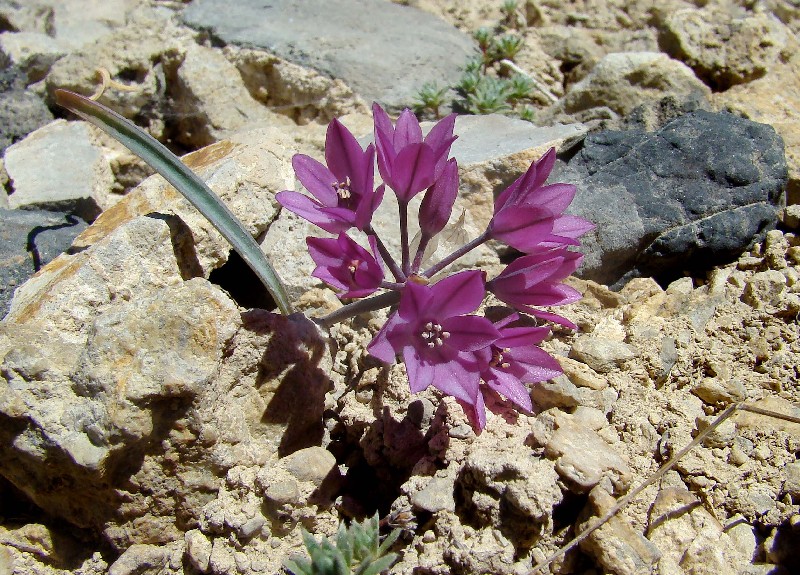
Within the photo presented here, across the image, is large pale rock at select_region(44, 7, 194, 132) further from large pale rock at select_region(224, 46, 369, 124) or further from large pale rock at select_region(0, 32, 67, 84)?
large pale rock at select_region(224, 46, 369, 124)

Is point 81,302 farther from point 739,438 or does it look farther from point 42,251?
point 739,438

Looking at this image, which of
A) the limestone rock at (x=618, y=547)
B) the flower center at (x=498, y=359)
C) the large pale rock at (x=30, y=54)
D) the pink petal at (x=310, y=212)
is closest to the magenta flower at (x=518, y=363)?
the flower center at (x=498, y=359)

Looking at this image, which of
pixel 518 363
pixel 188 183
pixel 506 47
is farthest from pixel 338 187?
pixel 506 47

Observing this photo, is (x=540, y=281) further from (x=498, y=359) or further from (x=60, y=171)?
(x=60, y=171)

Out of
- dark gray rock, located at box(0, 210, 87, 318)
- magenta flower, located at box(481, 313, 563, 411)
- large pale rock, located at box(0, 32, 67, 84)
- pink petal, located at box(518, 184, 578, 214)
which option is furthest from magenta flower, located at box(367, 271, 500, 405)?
large pale rock, located at box(0, 32, 67, 84)

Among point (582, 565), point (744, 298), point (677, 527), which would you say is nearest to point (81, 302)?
point (582, 565)
